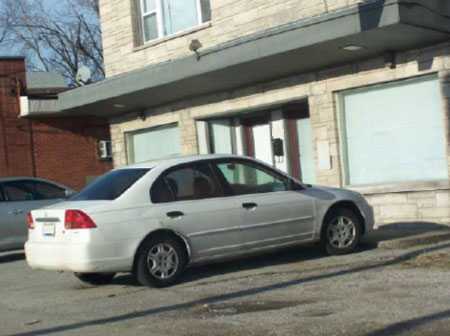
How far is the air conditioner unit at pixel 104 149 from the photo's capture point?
2564 cm

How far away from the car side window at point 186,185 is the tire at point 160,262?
516 mm

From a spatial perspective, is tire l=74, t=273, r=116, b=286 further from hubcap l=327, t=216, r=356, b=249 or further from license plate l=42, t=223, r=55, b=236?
hubcap l=327, t=216, r=356, b=249

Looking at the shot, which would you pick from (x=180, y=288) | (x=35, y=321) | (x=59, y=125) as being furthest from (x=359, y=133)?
(x=59, y=125)

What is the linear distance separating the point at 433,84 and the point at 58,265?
6.96 metres

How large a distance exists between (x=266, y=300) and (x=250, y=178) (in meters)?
2.59

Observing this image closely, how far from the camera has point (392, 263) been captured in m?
10.2

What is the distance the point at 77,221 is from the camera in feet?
31.0

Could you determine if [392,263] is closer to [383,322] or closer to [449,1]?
[383,322]

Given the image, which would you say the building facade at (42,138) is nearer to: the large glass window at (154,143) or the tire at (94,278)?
the large glass window at (154,143)

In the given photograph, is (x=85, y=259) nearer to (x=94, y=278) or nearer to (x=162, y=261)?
(x=162, y=261)

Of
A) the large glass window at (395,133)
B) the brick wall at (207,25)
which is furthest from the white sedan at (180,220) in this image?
the brick wall at (207,25)

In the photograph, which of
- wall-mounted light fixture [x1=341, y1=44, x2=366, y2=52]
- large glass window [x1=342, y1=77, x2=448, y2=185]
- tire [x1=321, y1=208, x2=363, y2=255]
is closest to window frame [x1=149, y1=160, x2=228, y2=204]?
tire [x1=321, y1=208, x2=363, y2=255]

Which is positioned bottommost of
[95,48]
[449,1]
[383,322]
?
[383,322]

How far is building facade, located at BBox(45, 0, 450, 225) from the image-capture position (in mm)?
13172
